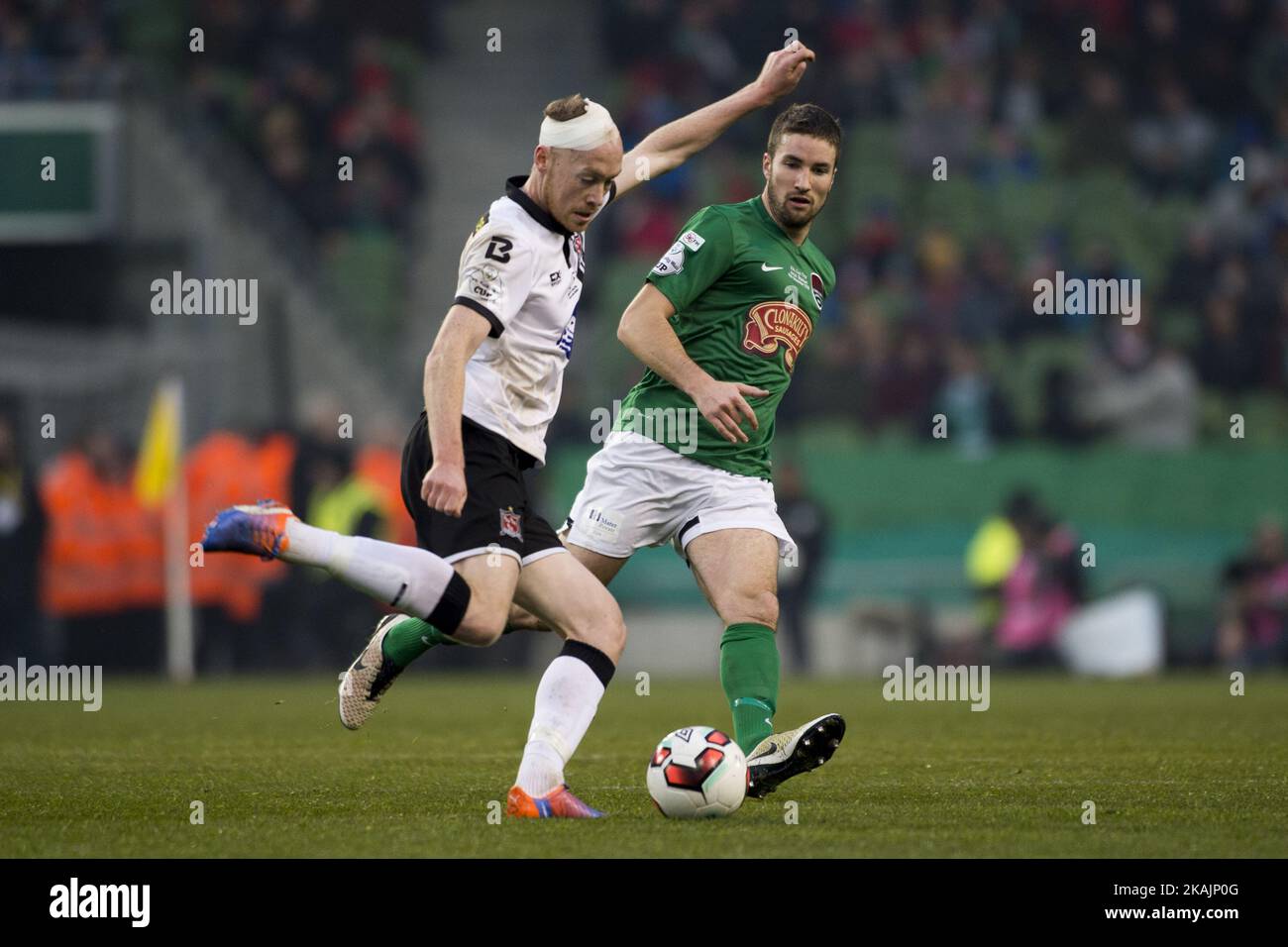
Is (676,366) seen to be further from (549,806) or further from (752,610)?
(549,806)

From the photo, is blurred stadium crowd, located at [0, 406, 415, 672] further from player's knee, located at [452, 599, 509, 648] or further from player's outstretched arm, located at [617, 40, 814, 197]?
player's knee, located at [452, 599, 509, 648]

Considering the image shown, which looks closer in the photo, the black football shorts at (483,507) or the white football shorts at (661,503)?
the black football shorts at (483,507)

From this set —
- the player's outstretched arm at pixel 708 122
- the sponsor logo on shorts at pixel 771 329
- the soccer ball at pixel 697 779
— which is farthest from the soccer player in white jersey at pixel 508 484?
the sponsor logo on shorts at pixel 771 329

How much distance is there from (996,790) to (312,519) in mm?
9945

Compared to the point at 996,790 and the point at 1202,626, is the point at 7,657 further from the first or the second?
the point at 996,790

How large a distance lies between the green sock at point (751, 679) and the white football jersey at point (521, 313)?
979 millimetres

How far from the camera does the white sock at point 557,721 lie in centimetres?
570

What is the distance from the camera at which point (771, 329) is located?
678 centimetres

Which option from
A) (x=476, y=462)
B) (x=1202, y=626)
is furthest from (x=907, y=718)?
(x=1202, y=626)

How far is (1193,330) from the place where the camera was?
17.9m

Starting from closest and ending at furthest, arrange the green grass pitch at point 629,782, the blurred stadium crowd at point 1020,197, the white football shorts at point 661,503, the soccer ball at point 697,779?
1. the green grass pitch at point 629,782
2. the soccer ball at point 697,779
3. the white football shorts at point 661,503
4. the blurred stadium crowd at point 1020,197

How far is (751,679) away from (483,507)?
48.5 inches

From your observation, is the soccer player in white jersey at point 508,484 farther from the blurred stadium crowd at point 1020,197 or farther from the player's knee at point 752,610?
the blurred stadium crowd at point 1020,197

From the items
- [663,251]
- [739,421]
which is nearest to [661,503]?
[739,421]
